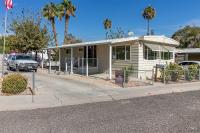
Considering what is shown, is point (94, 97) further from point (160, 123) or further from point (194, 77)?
point (194, 77)

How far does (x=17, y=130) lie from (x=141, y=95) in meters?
7.54

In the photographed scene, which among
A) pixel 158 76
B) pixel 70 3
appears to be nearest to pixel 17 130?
pixel 158 76

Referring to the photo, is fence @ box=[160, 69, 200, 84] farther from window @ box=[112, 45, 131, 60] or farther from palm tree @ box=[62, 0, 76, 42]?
palm tree @ box=[62, 0, 76, 42]

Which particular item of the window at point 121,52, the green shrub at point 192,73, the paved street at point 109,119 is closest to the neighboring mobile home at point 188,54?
the green shrub at point 192,73

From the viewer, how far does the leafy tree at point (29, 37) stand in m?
33.9

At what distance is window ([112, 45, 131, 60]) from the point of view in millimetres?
21384

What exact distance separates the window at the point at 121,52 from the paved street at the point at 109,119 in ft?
36.6

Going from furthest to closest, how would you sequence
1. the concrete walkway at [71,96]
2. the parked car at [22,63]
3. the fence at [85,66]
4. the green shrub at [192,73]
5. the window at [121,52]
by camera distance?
the parked car at [22,63] < the fence at [85,66] < the window at [121,52] < the green shrub at [192,73] < the concrete walkway at [71,96]

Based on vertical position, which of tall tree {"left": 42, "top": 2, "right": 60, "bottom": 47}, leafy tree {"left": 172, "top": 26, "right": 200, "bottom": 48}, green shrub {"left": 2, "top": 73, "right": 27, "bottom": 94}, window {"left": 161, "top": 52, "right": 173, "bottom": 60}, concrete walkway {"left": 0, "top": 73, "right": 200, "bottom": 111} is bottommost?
concrete walkway {"left": 0, "top": 73, "right": 200, "bottom": 111}

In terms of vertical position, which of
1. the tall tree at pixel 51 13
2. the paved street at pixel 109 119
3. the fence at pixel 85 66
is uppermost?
the tall tree at pixel 51 13

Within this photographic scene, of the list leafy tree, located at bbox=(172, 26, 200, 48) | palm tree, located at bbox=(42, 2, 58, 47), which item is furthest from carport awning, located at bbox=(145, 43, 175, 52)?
leafy tree, located at bbox=(172, 26, 200, 48)

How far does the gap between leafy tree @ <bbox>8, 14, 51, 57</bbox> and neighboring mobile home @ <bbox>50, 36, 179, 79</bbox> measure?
9.82m

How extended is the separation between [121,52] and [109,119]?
1447 cm

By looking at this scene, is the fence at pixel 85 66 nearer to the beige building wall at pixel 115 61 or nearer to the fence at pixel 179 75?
the beige building wall at pixel 115 61
